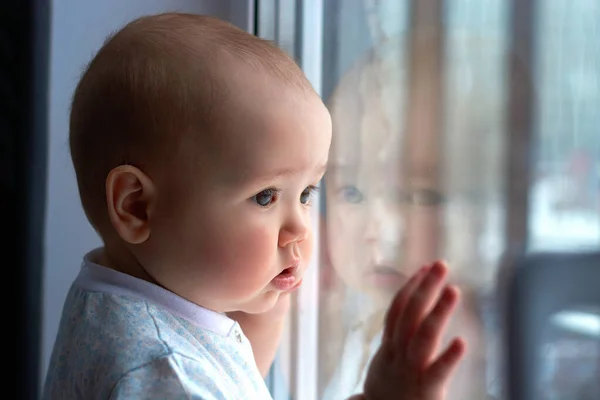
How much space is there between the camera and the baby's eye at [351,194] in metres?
0.95

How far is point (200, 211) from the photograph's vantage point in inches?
29.9

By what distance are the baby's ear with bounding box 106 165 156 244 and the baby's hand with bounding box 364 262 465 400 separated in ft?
0.97

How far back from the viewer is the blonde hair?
742 millimetres

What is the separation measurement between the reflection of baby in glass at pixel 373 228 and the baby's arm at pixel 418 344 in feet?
0.10

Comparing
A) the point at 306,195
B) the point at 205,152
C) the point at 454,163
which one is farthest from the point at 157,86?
the point at 454,163

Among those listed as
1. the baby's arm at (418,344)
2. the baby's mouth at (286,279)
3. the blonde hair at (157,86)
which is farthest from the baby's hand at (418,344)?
the blonde hair at (157,86)

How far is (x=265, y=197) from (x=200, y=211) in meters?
0.07

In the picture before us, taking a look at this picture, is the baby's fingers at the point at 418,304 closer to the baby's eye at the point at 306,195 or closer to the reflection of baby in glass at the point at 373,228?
the reflection of baby in glass at the point at 373,228

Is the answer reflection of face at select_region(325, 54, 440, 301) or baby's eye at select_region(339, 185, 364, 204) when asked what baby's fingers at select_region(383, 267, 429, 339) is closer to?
reflection of face at select_region(325, 54, 440, 301)

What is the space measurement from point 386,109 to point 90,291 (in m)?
0.42

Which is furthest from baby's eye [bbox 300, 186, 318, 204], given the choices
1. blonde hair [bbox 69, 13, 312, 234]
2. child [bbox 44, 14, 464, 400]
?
blonde hair [bbox 69, 13, 312, 234]

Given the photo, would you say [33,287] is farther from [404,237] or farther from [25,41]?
[404,237]

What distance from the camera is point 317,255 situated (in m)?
1.07

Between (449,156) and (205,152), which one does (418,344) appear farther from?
(205,152)
